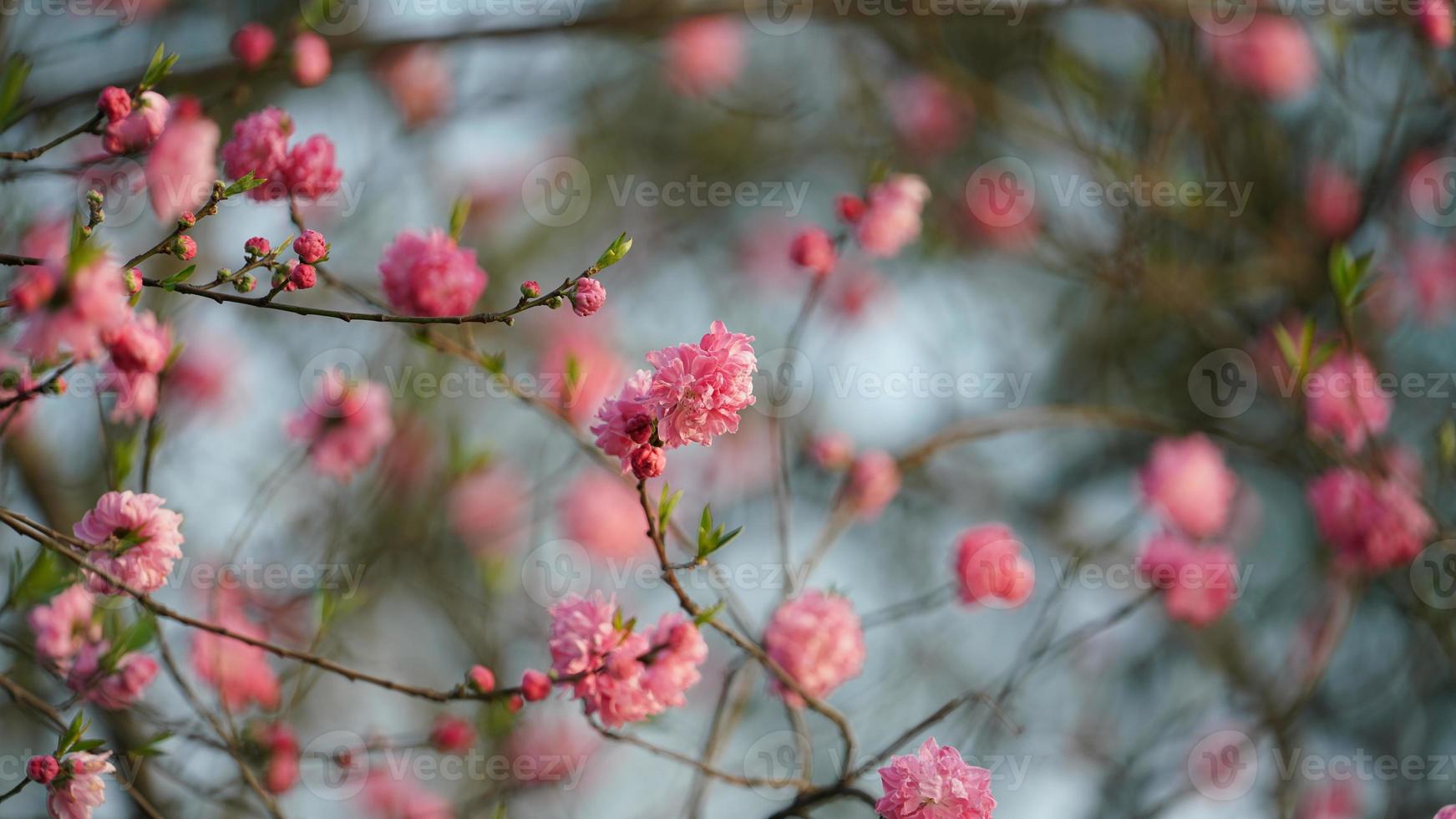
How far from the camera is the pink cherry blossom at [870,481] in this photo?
9.18ft

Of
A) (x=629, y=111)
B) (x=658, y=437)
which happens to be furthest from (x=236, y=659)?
(x=629, y=111)

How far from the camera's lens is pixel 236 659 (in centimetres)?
269

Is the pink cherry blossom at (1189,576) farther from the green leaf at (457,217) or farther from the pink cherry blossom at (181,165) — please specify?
the pink cherry blossom at (181,165)

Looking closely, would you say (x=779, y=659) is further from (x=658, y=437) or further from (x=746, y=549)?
(x=746, y=549)

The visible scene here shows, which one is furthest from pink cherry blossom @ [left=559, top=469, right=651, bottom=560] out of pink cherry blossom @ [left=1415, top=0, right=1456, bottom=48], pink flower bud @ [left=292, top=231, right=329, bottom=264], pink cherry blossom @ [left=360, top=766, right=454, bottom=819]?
pink cherry blossom @ [left=1415, top=0, right=1456, bottom=48]

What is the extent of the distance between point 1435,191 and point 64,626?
4.99m

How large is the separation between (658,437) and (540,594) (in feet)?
7.76

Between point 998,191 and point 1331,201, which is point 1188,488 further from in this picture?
point 998,191

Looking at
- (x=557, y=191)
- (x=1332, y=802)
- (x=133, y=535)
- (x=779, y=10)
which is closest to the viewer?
(x=133, y=535)

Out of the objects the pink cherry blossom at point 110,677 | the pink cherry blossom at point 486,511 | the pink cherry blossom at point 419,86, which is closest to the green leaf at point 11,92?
the pink cherry blossom at point 110,677

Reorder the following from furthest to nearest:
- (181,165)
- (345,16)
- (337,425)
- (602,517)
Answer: (602,517) < (345,16) < (337,425) < (181,165)

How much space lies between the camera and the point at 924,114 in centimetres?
519

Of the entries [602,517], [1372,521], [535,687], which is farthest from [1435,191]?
[535,687]

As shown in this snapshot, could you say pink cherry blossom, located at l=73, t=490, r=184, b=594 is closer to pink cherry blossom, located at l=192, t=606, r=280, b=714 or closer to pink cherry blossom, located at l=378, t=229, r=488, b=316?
pink cherry blossom, located at l=378, t=229, r=488, b=316
